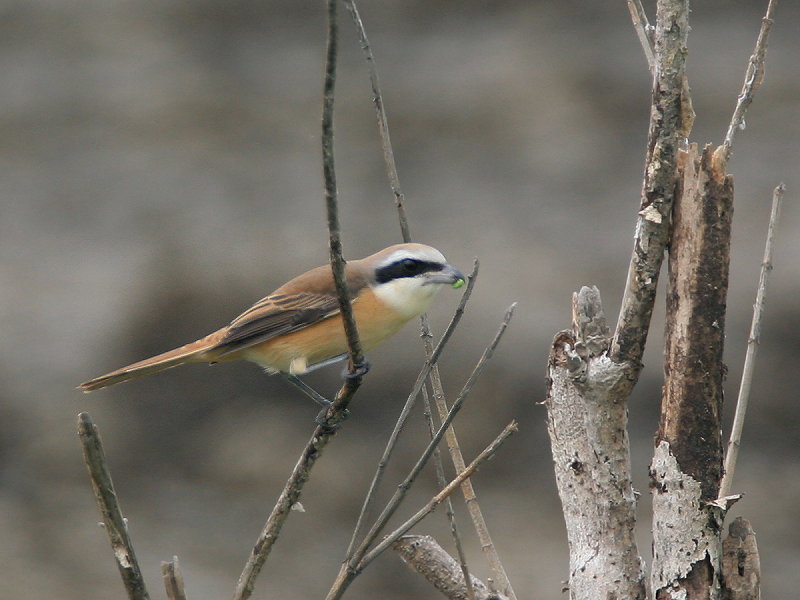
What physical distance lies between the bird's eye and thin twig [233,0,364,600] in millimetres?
800

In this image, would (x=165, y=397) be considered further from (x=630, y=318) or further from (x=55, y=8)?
(x=630, y=318)

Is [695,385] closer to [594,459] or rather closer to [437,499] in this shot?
[594,459]

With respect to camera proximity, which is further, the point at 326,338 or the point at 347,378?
the point at 326,338

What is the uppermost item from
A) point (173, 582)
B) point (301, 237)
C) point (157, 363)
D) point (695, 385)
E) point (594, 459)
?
point (301, 237)

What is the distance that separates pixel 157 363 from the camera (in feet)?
11.0

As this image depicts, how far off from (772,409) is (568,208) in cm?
210

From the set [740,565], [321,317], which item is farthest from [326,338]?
[740,565]

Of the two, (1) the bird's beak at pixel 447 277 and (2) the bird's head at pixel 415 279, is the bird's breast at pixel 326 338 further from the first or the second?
(1) the bird's beak at pixel 447 277

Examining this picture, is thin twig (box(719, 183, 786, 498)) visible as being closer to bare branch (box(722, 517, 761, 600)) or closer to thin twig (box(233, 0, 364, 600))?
bare branch (box(722, 517, 761, 600))

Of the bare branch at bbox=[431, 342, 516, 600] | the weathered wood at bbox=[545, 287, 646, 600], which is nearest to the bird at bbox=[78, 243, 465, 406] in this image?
the bare branch at bbox=[431, 342, 516, 600]

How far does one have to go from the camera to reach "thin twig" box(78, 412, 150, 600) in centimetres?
177

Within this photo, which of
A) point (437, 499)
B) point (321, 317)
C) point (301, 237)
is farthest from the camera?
point (301, 237)

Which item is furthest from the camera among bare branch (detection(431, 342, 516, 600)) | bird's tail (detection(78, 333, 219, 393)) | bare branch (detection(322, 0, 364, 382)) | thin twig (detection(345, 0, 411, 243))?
bird's tail (detection(78, 333, 219, 393))

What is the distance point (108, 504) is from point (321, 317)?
1.77 metres
